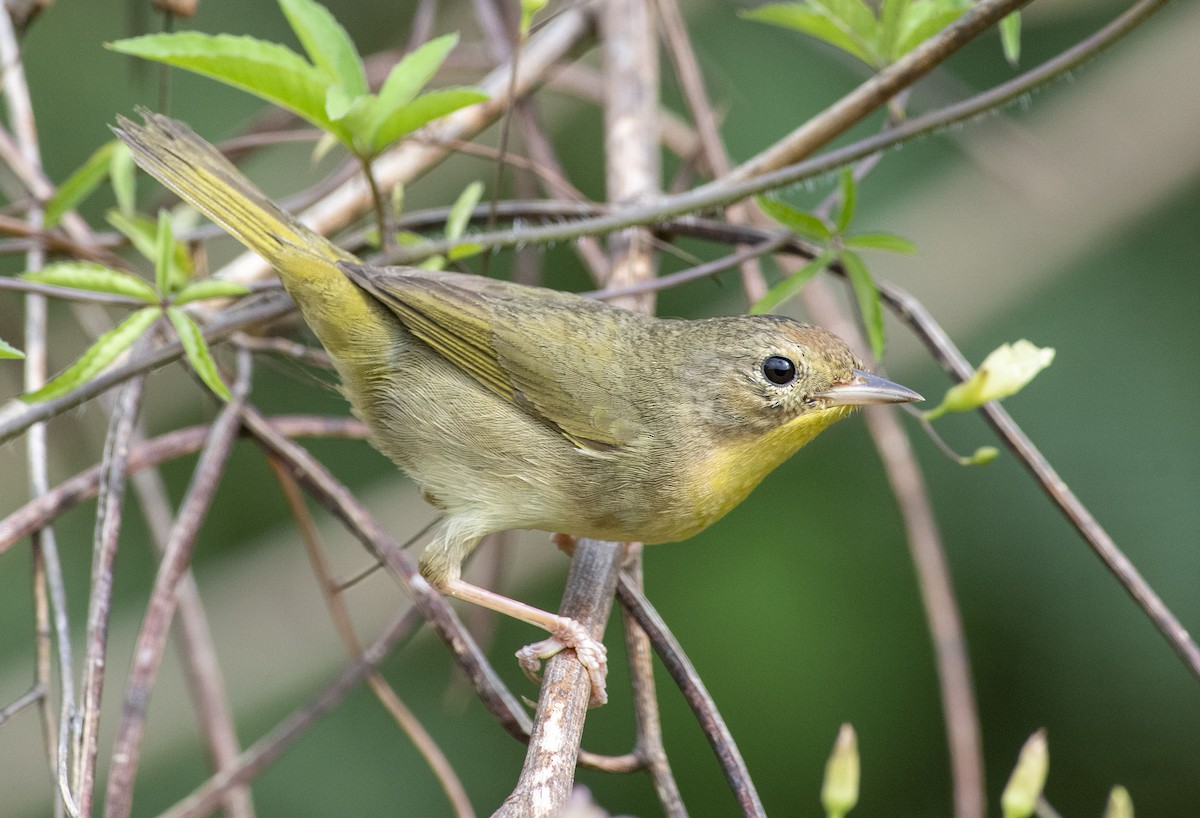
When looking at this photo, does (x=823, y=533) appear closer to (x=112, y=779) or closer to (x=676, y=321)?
(x=676, y=321)

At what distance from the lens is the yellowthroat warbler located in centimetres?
310

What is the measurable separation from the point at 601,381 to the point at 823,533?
6.44ft

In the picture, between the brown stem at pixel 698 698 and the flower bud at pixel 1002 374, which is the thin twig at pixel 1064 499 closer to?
the flower bud at pixel 1002 374

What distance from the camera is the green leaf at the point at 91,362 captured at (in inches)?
96.2

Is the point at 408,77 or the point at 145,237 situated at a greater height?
the point at 145,237

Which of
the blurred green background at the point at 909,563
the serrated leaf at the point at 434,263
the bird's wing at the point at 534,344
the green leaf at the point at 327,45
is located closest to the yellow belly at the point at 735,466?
the bird's wing at the point at 534,344

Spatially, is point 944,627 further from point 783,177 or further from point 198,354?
point 198,354

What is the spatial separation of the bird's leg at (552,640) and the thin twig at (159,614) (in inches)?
27.7

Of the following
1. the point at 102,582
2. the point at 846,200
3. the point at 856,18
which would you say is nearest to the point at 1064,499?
the point at 846,200

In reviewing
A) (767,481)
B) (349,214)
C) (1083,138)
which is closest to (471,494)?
(349,214)

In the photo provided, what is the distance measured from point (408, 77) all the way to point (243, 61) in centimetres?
33

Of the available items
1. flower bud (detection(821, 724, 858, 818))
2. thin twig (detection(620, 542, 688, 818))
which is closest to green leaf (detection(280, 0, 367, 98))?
thin twig (detection(620, 542, 688, 818))

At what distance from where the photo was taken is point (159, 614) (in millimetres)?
2545

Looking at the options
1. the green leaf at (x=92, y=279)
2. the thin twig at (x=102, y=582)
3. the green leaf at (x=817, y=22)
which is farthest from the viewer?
the green leaf at (x=817, y=22)
